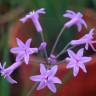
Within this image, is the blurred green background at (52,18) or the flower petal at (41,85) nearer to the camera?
the flower petal at (41,85)

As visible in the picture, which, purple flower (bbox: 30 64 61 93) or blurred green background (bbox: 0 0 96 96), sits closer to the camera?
purple flower (bbox: 30 64 61 93)

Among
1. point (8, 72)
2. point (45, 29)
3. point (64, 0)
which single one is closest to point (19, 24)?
point (45, 29)

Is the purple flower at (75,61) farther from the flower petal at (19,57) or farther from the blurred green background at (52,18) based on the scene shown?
the blurred green background at (52,18)

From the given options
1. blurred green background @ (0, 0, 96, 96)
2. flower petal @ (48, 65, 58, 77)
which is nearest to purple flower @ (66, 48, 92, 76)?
flower petal @ (48, 65, 58, 77)

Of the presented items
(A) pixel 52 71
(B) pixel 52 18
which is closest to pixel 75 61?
(A) pixel 52 71

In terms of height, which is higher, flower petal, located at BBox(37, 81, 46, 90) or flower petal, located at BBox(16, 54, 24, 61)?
flower petal, located at BBox(16, 54, 24, 61)

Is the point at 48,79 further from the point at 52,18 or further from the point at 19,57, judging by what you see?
the point at 52,18

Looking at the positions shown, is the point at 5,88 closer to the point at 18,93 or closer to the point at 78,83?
the point at 78,83

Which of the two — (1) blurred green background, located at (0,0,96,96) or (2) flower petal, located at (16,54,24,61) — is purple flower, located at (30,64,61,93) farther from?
(1) blurred green background, located at (0,0,96,96)

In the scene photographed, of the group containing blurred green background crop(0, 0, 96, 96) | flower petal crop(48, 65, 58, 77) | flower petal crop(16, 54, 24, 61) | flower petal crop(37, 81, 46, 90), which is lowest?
blurred green background crop(0, 0, 96, 96)

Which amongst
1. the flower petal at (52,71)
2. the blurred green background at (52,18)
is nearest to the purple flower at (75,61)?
the flower petal at (52,71)

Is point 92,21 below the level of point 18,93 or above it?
above
